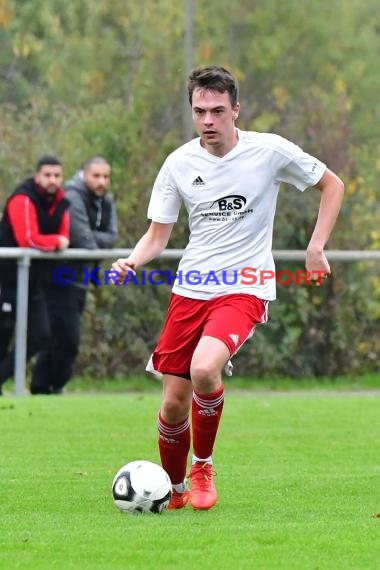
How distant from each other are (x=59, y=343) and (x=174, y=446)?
24.3ft

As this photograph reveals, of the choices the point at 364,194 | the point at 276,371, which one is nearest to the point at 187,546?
the point at 276,371

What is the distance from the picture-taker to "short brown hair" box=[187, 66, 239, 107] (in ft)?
26.0

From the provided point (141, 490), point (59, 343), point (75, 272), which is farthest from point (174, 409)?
point (75, 272)

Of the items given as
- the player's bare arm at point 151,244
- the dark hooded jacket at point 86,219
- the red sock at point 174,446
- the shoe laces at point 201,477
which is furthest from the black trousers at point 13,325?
the shoe laces at point 201,477

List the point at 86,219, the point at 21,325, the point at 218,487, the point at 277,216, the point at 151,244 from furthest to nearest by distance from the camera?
the point at 277,216, the point at 86,219, the point at 21,325, the point at 218,487, the point at 151,244

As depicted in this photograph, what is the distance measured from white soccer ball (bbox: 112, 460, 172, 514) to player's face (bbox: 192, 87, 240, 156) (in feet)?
5.73

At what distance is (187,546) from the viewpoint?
6582mm

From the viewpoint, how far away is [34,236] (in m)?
15.2

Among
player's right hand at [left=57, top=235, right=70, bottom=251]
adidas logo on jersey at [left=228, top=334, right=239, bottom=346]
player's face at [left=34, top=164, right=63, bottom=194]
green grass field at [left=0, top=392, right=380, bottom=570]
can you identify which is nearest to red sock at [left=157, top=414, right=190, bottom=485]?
green grass field at [left=0, top=392, right=380, bottom=570]

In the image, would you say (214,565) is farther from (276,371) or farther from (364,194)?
(364,194)

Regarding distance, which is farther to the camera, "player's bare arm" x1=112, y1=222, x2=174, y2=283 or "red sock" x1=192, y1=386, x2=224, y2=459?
"player's bare arm" x1=112, y1=222, x2=174, y2=283

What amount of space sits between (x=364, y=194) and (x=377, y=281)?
1239 millimetres

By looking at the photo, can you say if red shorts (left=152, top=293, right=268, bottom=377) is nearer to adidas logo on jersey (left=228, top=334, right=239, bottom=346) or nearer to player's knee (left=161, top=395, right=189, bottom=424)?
adidas logo on jersey (left=228, top=334, right=239, bottom=346)

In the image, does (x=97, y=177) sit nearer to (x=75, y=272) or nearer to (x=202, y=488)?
(x=75, y=272)
